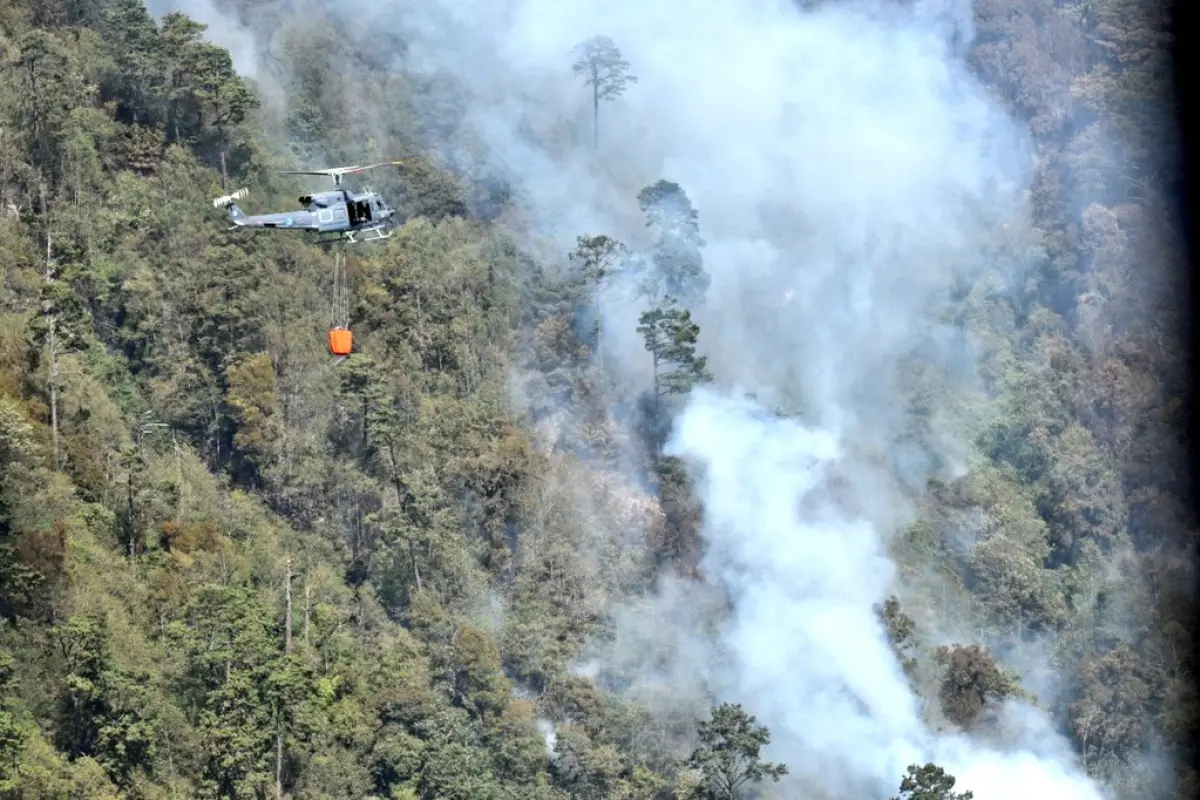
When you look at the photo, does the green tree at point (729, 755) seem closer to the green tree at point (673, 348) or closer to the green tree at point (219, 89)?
the green tree at point (673, 348)

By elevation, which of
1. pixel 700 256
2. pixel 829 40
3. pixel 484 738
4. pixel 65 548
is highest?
pixel 829 40

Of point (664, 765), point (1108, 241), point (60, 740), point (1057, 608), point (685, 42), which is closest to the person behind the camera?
point (60, 740)

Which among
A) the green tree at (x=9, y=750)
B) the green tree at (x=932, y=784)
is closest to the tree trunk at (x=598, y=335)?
the green tree at (x=932, y=784)

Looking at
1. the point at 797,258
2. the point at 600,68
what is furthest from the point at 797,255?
the point at 600,68

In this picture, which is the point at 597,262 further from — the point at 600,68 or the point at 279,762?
the point at 279,762

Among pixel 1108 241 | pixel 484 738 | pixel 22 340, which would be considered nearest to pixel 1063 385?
pixel 1108 241

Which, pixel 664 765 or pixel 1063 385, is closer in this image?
pixel 664 765

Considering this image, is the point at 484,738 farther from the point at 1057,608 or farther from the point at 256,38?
the point at 256,38
